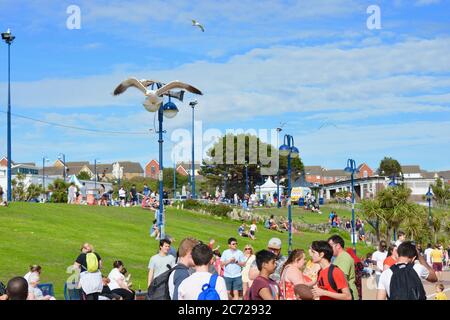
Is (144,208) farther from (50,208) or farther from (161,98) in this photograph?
(161,98)

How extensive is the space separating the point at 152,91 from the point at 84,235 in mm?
15845

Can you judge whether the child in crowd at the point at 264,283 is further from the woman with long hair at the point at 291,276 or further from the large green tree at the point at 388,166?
the large green tree at the point at 388,166

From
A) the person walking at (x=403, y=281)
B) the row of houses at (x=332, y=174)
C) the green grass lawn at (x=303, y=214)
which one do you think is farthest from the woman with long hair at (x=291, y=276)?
the row of houses at (x=332, y=174)

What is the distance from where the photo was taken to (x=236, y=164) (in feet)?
345

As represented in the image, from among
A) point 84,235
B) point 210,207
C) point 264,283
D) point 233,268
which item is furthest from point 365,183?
point 264,283

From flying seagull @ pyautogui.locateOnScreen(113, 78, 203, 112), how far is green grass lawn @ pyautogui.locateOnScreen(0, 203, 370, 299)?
16.9ft

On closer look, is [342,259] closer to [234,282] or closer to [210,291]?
[210,291]

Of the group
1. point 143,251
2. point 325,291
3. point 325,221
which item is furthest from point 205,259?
point 325,221

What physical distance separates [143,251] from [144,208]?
1651cm

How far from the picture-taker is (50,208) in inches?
1473

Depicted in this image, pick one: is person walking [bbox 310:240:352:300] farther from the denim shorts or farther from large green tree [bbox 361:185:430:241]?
large green tree [bbox 361:185:430:241]

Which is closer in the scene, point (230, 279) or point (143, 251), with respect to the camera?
point (230, 279)

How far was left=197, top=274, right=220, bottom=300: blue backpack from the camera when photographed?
669cm
